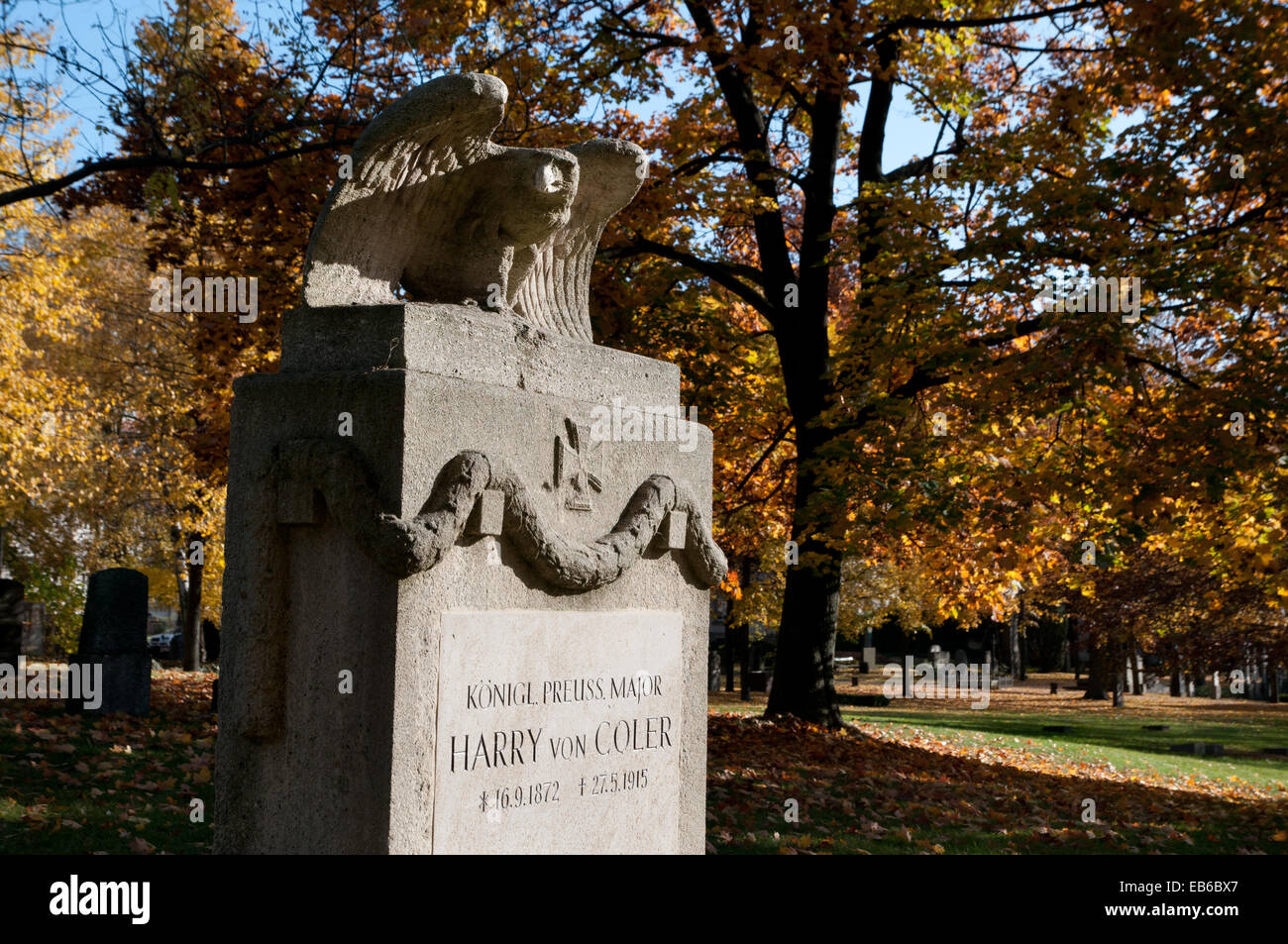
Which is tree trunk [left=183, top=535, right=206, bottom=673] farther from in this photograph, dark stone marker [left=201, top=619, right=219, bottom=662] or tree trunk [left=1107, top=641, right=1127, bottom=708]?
tree trunk [left=1107, top=641, right=1127, bottom=708]

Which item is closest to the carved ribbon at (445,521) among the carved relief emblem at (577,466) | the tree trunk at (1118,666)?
the carved relief emblem at (577,466)

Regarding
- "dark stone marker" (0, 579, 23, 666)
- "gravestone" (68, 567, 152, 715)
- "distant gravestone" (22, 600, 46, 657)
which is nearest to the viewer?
"gravestone" (68, 567, 152, 715)

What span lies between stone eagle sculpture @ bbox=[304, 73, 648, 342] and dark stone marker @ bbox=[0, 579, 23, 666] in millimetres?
11468

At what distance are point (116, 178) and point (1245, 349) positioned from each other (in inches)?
468

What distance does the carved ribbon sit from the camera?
3908 millimetres

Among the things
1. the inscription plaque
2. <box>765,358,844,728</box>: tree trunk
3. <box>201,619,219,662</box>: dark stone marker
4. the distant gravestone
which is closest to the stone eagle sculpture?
the inscription plaque

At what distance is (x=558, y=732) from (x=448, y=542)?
994 millimetres

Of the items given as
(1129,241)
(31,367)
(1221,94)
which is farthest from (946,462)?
(31,367)

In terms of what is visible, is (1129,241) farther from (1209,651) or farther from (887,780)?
(1209,651)

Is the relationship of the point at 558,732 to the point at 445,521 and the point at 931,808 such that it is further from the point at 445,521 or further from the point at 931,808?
the point at 931,808

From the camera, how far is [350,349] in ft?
14.1

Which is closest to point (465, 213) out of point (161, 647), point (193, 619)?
point (193, 619)

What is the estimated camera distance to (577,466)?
15.6 ft

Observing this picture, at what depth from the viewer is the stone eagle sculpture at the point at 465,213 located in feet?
14.2
